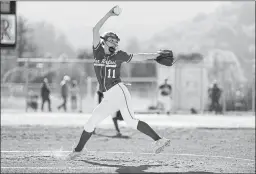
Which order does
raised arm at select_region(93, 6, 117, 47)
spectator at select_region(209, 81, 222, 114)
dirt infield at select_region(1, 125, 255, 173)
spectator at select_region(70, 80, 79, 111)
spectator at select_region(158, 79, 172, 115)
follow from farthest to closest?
spectator at select_region(70, 80, 79, 111) → spectator at select_region(209, 81, 222, 114) → spectator at select_region(158, 79, 172, 115) → dirt infield at select_region(1, 125, 255, 173) → raised arm at select_region(93, 6, 117, 47)

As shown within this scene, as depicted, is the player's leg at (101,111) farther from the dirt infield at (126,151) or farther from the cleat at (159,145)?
the cleat at (159,145)

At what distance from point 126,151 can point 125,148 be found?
0.59 meters

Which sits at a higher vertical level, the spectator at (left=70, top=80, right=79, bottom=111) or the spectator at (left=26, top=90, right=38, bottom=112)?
the spectator at (left=70, top=80, right=79, bottom=111)

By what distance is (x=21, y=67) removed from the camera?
75.8 ft

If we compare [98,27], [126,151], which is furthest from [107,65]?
[126,151]

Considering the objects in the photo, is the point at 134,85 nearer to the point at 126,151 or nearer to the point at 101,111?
the point at 126,151

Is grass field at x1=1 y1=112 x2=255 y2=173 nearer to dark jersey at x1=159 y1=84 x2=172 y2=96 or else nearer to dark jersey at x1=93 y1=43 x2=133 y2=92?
dark jersey at x1=93 y1=43 x2=133 y2=92

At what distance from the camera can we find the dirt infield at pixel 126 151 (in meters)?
8.10

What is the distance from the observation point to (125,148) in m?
11.4

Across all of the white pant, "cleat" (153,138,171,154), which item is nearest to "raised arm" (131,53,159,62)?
the white pant

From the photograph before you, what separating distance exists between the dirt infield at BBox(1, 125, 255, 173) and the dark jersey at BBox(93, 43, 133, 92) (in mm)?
1300

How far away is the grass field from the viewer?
26.8 feet

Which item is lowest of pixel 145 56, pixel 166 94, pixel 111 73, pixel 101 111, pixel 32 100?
pixel 32 100

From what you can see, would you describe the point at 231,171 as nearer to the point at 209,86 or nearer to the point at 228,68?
the point at 209,86
